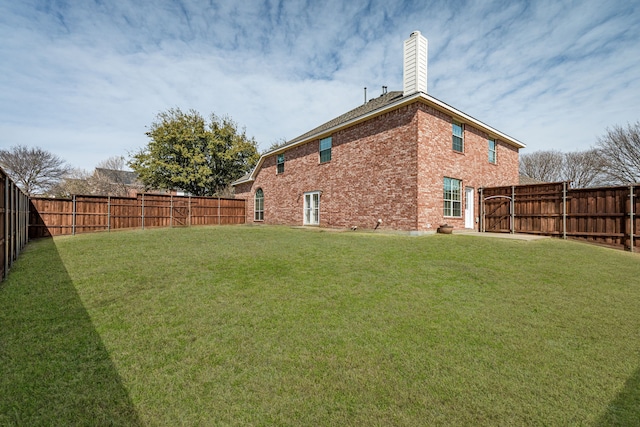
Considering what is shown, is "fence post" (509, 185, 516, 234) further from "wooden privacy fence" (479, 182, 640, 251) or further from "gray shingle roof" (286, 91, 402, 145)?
"gray shingle roof" (286, 91, 402, 145)

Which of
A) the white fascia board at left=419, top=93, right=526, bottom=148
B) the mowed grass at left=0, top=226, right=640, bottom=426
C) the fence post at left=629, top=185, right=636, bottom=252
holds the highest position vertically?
the white fascia board at left=419, top=93, right=526, bottom=148

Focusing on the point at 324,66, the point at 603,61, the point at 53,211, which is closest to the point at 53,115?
the point at 53,211

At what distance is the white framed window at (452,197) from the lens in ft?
41.4

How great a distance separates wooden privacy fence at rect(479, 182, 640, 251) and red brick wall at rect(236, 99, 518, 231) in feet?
5.06

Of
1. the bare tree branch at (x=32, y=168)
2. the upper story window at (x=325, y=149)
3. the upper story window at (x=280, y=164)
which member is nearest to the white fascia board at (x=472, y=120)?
the upper story window at (x=325, y=149)

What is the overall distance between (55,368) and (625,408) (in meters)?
5.24

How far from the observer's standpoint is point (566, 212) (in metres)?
11.0

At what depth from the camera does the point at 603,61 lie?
42.0 feet

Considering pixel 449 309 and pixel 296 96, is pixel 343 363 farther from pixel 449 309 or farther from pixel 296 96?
pixel 296 96

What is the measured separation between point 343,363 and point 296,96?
53.7ft

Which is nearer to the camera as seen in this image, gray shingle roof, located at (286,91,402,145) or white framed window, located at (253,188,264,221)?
gray shingle roof, located at (286,91,402,145)

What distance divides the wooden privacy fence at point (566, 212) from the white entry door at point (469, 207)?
1.36 feet

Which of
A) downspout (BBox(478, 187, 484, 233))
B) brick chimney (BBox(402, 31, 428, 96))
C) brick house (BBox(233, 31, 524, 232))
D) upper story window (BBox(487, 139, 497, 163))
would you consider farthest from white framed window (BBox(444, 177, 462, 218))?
brick chimney (BBox(402, 31, 428, 96))

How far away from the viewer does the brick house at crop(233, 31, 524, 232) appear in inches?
457
